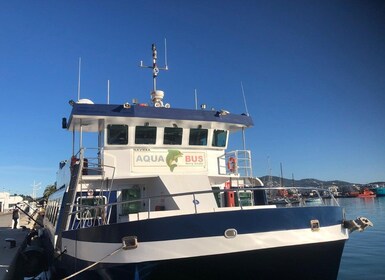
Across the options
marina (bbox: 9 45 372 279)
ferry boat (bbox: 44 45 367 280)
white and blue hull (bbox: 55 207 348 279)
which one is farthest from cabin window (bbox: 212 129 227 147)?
white and blue hull (bbox: 55 207 348 279)

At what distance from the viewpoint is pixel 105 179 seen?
10633mm

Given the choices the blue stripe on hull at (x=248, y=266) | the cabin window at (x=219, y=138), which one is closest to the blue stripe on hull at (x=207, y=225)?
the blue stripe on hull at (x=248, y=266)

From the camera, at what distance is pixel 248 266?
6.76 metres

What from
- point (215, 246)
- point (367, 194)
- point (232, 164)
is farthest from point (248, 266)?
point (367, 194)

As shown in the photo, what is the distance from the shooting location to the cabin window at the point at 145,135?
444 inches

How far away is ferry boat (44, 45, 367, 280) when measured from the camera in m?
6.52

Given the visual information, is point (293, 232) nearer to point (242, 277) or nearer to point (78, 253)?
point (242, 277)

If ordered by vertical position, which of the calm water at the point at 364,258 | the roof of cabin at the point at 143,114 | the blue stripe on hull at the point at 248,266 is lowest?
the calm water at the point at 364,258

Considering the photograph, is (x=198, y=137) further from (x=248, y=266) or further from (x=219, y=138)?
(x=248, y=266)

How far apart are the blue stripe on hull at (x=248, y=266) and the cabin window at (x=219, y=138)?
18.3 feet

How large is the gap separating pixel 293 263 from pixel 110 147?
20.4ft

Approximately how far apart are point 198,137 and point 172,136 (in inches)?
34.4

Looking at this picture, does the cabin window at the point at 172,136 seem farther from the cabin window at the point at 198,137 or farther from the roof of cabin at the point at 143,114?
the roof of cabin at the point at 143,114

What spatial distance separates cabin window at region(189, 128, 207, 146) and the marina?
33 mm
